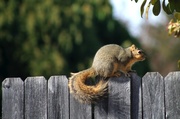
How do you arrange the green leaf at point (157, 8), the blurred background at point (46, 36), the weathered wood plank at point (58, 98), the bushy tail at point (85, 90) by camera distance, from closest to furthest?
1. the green leaf at point (157, 8)
2. the bushy tail at point (85, 90)
3. the weathered wood plank at point (58, 98)
4. the blurred background at point (46, 36)

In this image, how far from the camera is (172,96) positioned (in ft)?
12.1

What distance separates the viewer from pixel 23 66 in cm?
1305

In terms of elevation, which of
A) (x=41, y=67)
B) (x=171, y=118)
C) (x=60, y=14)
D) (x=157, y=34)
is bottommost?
(x=171, y=118)

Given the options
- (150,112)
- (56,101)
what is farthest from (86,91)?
(150,112)

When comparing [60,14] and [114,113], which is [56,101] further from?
[60,14]

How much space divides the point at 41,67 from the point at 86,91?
865 centimetres

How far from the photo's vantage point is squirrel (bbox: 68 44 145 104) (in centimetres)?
390

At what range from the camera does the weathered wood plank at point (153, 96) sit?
3717mm

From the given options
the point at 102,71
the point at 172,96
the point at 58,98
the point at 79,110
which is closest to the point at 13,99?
the point at 58,98

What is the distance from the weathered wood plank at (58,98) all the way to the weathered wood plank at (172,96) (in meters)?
0.65

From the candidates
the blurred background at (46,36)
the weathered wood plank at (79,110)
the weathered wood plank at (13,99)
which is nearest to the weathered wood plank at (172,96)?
the weathered wood plank at (79,110)

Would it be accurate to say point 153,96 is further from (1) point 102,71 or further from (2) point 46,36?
(2) point 46,36

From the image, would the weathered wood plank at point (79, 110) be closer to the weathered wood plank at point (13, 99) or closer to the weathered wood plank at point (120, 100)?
the weathered wood plank at point (120, 100)

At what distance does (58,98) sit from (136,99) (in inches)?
20.2
